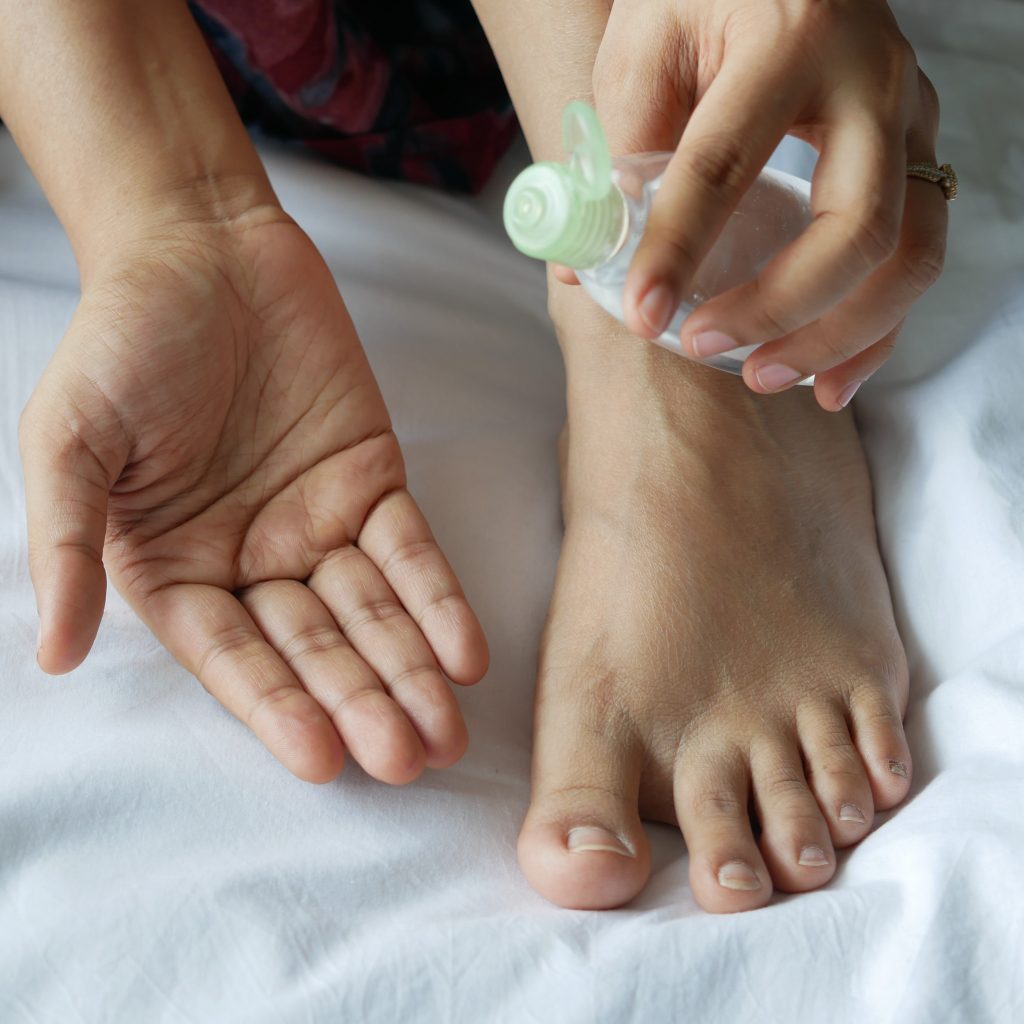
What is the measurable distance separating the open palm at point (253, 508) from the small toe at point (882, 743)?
0.26m

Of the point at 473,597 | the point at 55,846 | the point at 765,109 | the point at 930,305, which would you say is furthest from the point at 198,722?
the point at 930,305

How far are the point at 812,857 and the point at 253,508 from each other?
0.43 m

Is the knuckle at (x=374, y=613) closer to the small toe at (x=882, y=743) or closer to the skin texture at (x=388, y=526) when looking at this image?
the skin texture at (x=388, y=526)

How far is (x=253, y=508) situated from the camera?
78 centimetres

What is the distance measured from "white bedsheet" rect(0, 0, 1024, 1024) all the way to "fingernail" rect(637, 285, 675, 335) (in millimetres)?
308

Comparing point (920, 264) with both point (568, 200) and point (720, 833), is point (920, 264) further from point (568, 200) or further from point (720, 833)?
point (720, 833)

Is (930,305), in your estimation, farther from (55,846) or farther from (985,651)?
(55,846)

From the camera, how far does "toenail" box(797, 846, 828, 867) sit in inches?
26.2

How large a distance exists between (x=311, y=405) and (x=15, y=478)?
0.22 metres

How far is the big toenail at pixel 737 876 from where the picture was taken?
637 mm

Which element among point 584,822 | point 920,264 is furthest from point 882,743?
point 920,264

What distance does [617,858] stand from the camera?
2.12 feet

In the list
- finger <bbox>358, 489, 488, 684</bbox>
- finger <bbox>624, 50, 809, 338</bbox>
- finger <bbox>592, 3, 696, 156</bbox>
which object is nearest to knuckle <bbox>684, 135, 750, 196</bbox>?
finger <bbox>624, 50, 809, 338</bbox>

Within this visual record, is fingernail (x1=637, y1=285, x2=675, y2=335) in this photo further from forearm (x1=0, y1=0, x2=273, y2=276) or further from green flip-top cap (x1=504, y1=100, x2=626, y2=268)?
forearm (x1=0, y1=0, x2=273, y2=276)
